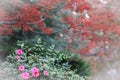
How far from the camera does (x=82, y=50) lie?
605 cm

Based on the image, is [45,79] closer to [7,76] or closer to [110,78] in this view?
[7,76]

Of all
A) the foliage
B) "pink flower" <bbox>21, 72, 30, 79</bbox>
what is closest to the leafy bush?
"pink flower" <bbox>21, 72, 30, 79</bbox>

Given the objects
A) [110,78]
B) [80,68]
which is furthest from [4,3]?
[110,78]

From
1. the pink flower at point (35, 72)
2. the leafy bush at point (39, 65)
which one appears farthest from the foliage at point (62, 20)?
the pink flower at point (35, 72)

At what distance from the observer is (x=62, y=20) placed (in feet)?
18.5

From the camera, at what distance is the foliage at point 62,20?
4.82 metres

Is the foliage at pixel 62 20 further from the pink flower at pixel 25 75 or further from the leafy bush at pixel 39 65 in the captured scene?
the pink flower at pixel 25 75

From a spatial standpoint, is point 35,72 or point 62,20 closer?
point 35,72

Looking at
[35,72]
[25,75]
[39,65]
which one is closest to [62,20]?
[39,65]

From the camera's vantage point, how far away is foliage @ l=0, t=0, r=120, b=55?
4.82 m

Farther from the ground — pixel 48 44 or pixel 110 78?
pixel 48 44

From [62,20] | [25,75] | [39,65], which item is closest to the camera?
[25,75]

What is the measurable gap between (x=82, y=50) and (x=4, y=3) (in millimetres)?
2107

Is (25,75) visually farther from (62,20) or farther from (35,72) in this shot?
(62,20)
